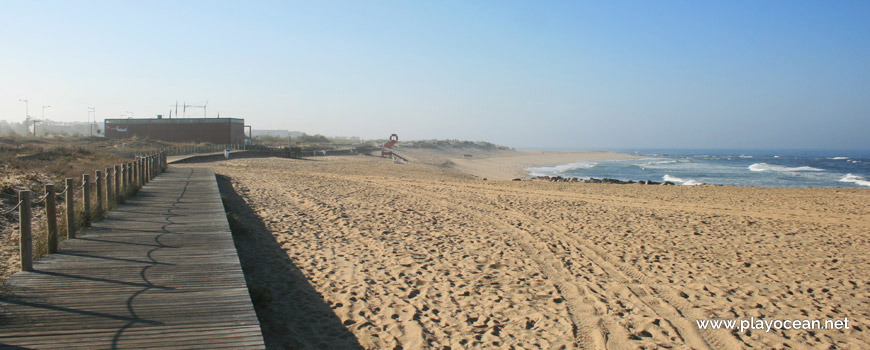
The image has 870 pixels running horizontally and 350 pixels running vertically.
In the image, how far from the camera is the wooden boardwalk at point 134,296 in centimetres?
360

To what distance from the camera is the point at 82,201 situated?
7.93m

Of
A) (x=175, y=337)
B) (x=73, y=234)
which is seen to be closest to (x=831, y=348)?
(x=175, y=337)

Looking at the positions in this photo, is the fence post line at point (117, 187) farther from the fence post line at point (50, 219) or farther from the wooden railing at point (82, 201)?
the fence post line at point (50, 219)

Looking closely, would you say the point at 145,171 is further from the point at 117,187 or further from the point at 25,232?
the point at 25,232

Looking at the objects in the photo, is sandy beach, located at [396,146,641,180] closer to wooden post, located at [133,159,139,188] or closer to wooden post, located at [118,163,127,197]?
wooden post, located at [133,159,139,188]

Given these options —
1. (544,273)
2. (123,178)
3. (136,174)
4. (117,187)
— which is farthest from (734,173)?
(117,187)

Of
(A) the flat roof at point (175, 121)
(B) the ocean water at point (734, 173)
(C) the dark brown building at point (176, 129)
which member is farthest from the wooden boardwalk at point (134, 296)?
(A) the flat roof at point (175, 121)

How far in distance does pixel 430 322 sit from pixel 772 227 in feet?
31.4

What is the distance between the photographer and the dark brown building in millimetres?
52594

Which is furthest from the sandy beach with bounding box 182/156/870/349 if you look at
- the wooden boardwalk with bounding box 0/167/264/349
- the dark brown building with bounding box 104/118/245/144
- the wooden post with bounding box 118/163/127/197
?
the dark brown building with bounding box 104/118/245/144

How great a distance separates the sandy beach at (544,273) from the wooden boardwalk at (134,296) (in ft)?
1.98

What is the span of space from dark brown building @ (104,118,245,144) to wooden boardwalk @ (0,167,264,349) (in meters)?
48.4

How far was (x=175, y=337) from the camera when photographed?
364cm

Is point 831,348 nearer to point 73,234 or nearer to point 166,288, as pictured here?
point 166,288
